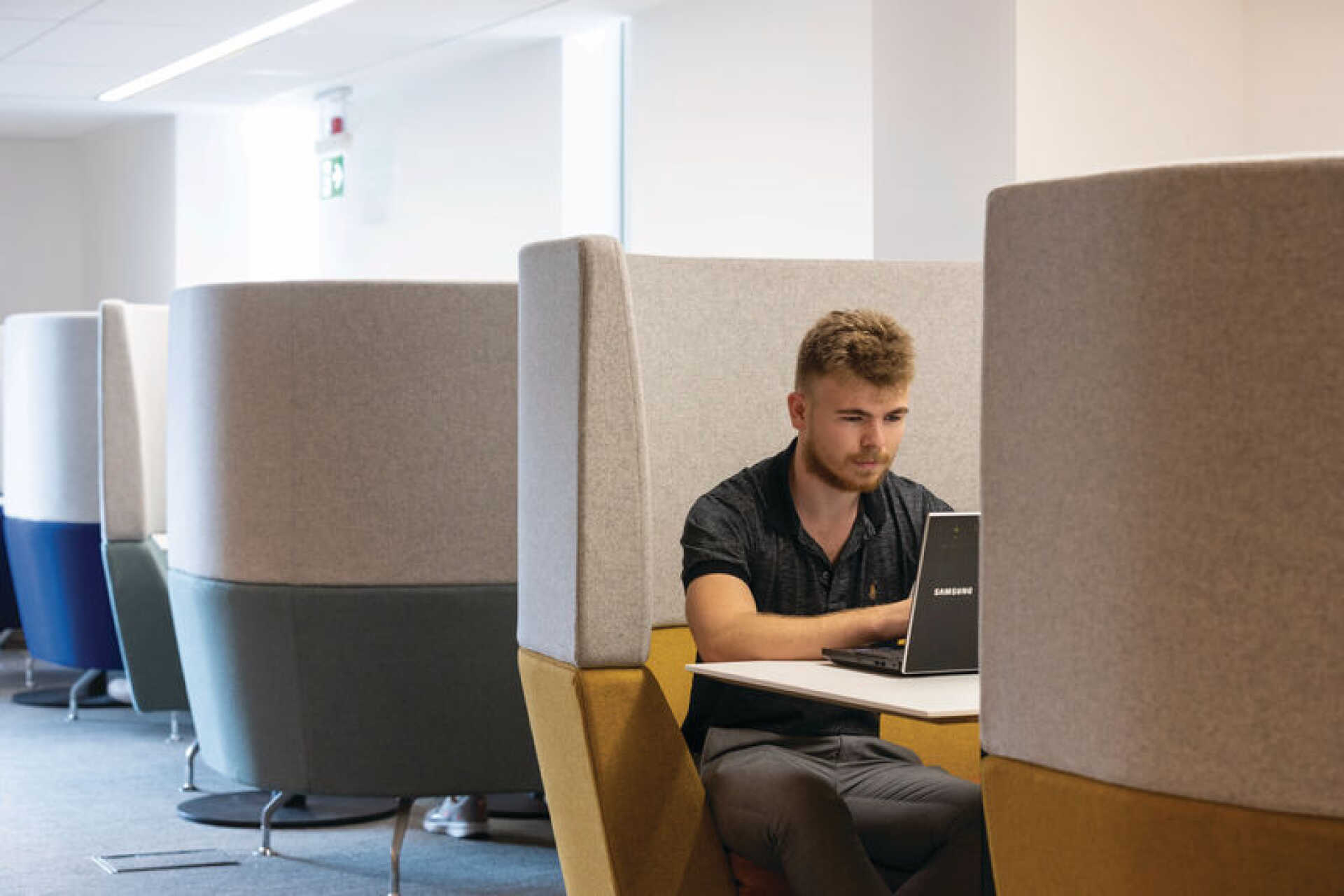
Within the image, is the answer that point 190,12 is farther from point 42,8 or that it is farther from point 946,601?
point 946,601

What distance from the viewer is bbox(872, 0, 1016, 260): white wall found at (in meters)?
4.50

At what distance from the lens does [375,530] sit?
389 centimetres

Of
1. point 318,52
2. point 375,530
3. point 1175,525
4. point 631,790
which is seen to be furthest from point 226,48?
point 1175,525

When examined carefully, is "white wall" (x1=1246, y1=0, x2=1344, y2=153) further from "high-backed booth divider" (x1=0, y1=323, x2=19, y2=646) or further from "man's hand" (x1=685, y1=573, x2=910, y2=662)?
"high-backed booth divider" (x1=0, y1=323, x2=19, y2=646)

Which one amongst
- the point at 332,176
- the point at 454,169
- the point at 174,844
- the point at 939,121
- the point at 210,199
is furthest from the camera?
the point at 210,199

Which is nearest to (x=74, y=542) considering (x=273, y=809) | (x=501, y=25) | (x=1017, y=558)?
(x=273, y=809)

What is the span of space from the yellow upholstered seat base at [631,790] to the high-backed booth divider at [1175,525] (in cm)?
83

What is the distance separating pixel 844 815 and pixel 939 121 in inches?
101

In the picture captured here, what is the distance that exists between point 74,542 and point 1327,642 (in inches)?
191

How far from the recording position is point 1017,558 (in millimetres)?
1924

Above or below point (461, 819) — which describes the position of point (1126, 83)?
above

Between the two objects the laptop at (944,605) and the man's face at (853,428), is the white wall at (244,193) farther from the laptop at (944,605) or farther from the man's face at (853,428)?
the laptop at (944,605)

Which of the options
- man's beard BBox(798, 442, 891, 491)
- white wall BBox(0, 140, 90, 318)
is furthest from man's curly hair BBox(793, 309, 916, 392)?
white wall BBox(0, 140, 90, 318)

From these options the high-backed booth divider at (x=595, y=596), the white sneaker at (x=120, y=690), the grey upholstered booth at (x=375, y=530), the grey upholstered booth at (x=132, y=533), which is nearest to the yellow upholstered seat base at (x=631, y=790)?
the high-backed booth divider at (x=595, y=596)
